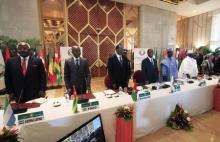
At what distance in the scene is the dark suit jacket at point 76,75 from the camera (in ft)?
8.89

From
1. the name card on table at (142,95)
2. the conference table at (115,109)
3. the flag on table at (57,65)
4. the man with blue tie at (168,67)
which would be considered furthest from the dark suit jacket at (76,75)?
the flag on table at (57,65)

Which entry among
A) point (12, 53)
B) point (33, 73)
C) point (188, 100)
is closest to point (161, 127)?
point (188, 100)

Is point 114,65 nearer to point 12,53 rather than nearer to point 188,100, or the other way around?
point 188,100

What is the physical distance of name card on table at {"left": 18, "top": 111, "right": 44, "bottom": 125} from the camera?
159cm

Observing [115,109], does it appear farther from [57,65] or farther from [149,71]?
[57,65]

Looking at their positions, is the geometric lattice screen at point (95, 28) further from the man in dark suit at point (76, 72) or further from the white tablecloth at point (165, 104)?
the white tablecloth at point (165, 104)

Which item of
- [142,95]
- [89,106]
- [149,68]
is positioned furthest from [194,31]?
[89,106]

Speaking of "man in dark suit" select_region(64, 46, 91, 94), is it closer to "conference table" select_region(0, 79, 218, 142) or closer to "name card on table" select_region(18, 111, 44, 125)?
"conference table" select_region(0, 79, 218, 142)

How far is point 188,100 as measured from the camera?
2893 mm

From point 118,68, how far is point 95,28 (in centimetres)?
483

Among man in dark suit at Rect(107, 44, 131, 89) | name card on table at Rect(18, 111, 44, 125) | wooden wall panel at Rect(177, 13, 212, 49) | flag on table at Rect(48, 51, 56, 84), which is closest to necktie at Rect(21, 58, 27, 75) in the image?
name card on table at Rect(18, 111, 44, 125)

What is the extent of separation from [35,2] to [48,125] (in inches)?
222

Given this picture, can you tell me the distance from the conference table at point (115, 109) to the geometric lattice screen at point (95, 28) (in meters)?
5.13

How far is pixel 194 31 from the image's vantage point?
34.6 feet
